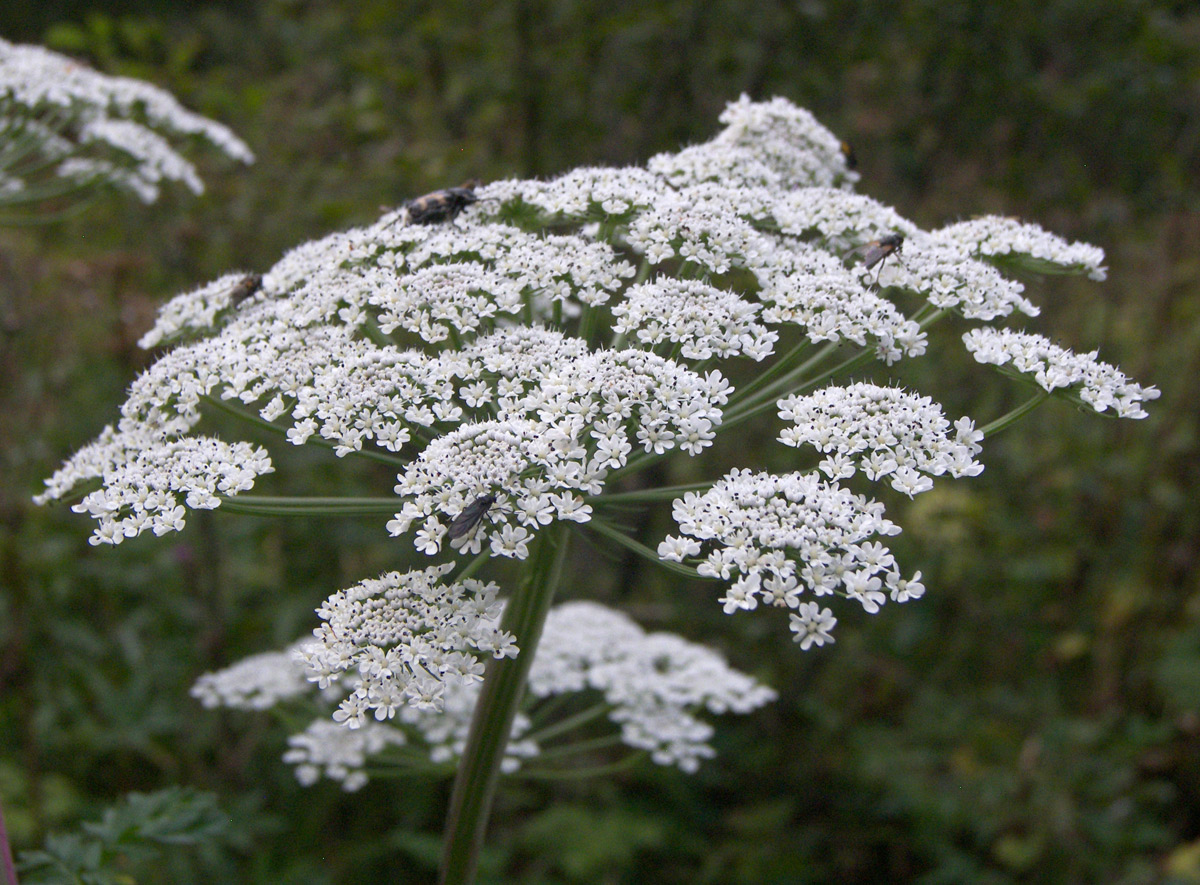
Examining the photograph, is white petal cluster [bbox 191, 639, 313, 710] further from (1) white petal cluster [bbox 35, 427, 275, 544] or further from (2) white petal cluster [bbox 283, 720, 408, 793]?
(1) white petal cluster [bbox 35, 427, 275, 544]

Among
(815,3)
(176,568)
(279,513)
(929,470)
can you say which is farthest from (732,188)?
(176,568)

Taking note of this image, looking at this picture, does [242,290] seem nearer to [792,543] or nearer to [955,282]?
[792,543]

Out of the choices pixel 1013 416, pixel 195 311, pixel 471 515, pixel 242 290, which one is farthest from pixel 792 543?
pixel 195 311

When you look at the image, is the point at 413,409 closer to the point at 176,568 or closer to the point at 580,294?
the point at 580,294

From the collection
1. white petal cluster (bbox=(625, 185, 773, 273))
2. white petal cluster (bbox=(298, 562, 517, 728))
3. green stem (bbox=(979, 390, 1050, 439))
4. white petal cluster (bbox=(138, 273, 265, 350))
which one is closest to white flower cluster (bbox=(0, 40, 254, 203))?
white petal cluster (bbox=(138, 273, 265, 350))

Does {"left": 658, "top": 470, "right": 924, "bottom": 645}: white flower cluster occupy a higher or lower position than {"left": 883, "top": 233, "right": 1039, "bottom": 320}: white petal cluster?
lower

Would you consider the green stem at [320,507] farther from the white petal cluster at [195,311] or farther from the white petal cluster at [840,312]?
the white petal cluster at [840,312]
